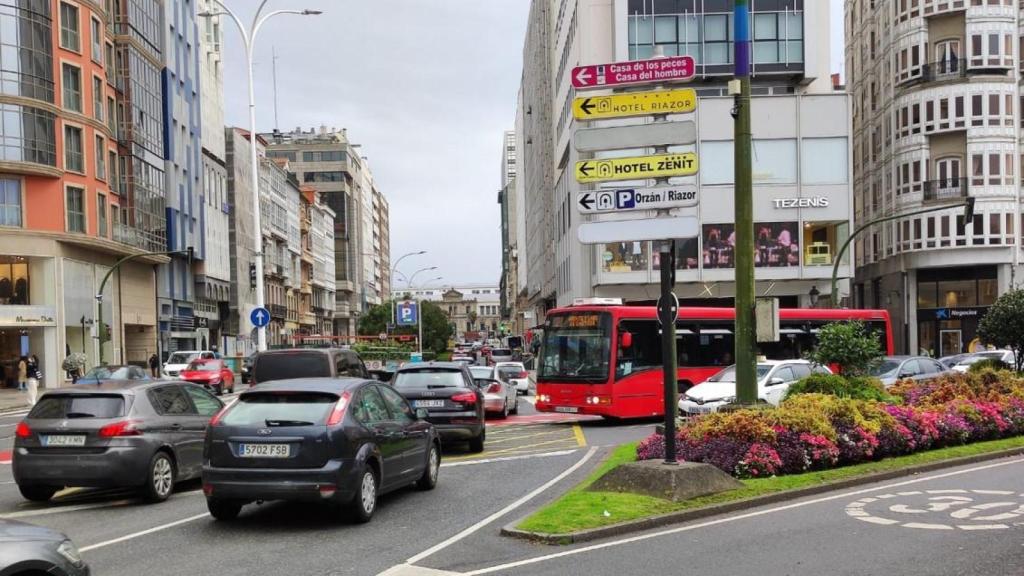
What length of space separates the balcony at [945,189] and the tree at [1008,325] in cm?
3381

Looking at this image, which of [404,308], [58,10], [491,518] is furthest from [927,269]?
[491,518]

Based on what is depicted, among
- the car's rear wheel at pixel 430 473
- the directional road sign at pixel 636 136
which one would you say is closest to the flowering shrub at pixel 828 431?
the car's rear wheel at pixel 430 473

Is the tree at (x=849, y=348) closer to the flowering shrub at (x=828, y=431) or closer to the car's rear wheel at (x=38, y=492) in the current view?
the flowering shrub at (x=828, y=431)

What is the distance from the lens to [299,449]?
9.28 m

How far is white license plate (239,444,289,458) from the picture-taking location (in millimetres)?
9305

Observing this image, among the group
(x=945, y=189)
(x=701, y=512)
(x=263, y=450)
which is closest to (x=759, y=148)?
(x=945, y=189)

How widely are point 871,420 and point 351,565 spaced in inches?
333

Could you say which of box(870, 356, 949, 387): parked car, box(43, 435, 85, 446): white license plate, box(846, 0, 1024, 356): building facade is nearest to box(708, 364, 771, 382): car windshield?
box(870, 356, 949, 387): parked car

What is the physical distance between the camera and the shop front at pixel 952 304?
5375 centimetres

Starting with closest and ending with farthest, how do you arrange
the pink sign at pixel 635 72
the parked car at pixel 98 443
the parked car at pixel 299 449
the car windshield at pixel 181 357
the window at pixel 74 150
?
the parked car at pixel 299 449
the parked car at pixel 98 443
the pink sign at pixel 635 72
the window at pixel 74 150
the car windshield at pixel 181 357

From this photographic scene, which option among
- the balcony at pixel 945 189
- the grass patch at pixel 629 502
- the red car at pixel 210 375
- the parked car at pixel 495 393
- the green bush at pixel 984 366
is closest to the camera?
the grass patch at pixel 629 502

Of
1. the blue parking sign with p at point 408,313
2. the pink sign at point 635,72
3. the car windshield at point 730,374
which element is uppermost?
the pink sign at point 635,72

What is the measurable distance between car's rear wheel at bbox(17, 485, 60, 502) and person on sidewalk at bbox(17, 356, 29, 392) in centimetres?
3077

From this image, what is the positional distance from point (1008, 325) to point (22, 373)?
3757 centimetres
